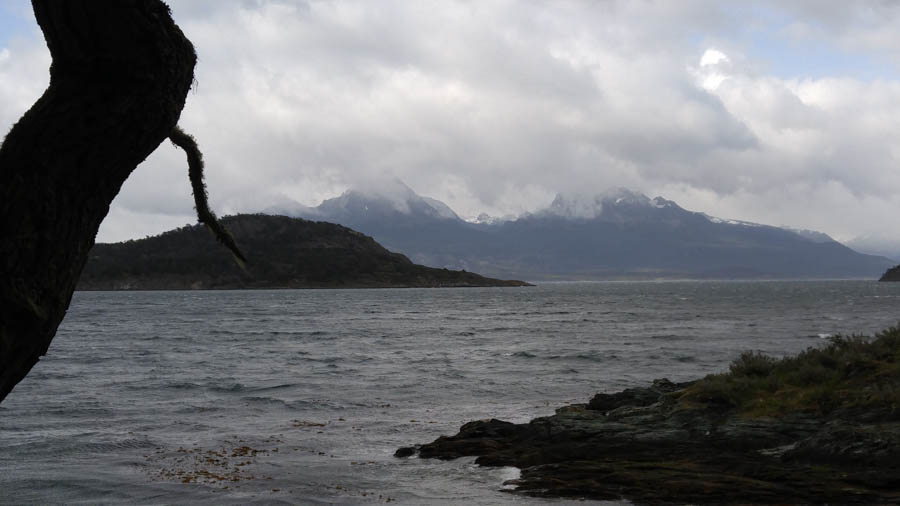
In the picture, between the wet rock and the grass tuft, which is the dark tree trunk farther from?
the grass tuft

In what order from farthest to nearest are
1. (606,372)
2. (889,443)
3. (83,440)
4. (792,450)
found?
(606,372) → (83,440) → (792,450) → (889,443)

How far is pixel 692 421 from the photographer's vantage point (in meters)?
16.6

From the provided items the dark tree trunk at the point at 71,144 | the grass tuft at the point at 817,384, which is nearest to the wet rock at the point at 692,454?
the grass tuft at the point at 817,384

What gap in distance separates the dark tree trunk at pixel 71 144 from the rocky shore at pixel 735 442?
34.7 feet

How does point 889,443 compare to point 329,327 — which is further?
point 329,327

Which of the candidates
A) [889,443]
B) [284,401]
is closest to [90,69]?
[889,443]

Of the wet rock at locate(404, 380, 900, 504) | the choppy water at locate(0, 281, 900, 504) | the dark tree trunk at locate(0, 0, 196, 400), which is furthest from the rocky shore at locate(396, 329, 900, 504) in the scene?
the dark tree trunk at locate(0, 0, 196, 400)

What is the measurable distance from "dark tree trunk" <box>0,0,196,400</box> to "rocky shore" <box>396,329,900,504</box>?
10563 millimetres

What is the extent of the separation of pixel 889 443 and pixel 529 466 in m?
6.30

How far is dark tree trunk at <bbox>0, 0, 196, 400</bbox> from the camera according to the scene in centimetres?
373

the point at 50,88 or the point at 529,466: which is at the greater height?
the point at 50,88

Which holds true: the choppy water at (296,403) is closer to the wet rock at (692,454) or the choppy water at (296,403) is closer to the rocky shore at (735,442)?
the wet rock at (692,454)

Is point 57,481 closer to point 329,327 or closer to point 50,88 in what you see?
point 50,88

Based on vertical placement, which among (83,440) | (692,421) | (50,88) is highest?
(50,88)
